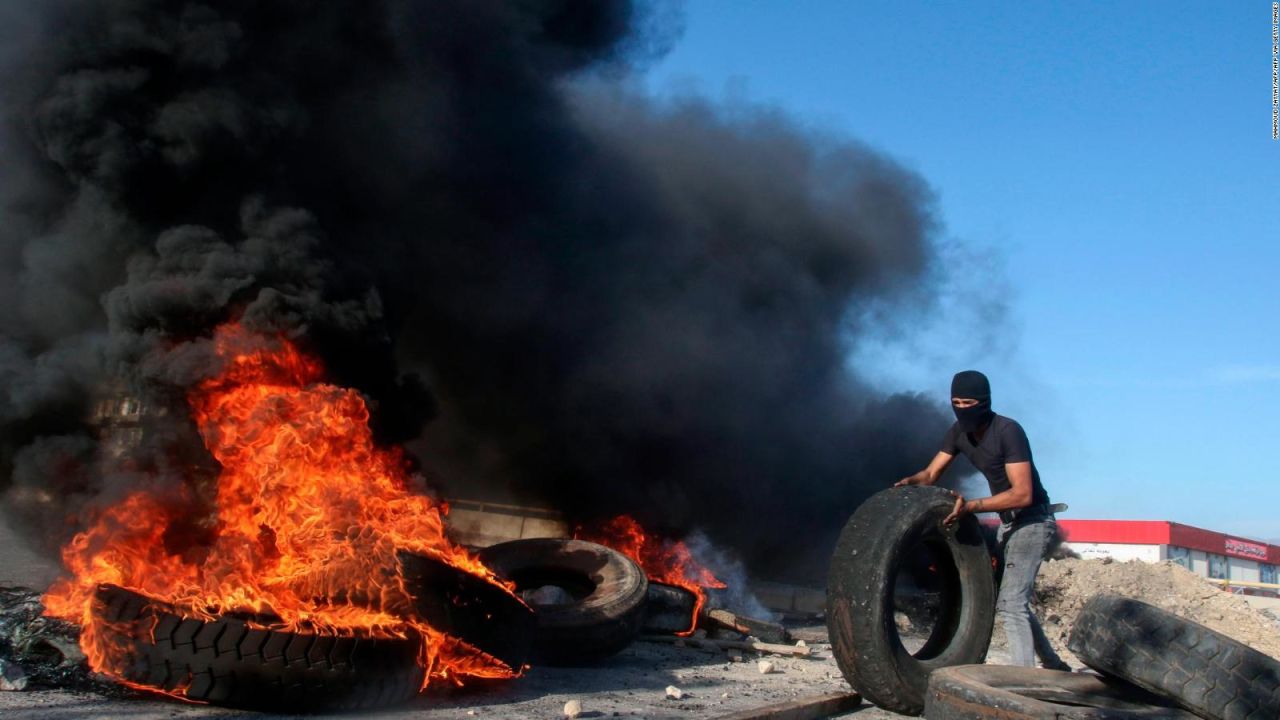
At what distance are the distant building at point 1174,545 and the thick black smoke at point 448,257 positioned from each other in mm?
27013

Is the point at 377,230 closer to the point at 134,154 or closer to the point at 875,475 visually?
the point at 134,154

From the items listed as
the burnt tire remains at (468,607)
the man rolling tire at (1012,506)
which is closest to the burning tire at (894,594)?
the man rolling tire at (1012,506)

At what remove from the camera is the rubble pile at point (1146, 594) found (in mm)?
9391

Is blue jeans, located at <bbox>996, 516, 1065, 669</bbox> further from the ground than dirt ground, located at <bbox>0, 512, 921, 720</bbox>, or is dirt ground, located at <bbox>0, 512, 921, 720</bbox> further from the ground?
blue jeans, located at <bbox>996, 516, 1065, 669</bbox>

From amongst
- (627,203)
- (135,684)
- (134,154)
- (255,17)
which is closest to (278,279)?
(134,154)

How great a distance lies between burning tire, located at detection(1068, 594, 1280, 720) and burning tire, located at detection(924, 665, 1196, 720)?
172mm

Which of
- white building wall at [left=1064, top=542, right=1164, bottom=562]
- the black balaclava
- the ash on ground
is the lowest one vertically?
the ash on ground

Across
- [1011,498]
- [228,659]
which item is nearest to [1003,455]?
[1011,498]

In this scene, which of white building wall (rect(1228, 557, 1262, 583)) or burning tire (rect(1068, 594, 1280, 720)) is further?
white building wall (rect(1228, 557, 1262, 583))

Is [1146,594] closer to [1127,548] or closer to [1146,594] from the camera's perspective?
[1146,594]

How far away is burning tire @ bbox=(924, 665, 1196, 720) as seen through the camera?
3708 millimetres

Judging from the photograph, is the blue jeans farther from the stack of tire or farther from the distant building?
the distant building

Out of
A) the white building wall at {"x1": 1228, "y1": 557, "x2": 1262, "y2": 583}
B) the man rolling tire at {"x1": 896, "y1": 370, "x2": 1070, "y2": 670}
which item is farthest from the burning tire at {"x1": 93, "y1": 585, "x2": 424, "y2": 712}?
the white building wall at {"x1": 1228, "y1": 557, "x2": 1262, "y2": 583}

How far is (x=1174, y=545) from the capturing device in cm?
4116
